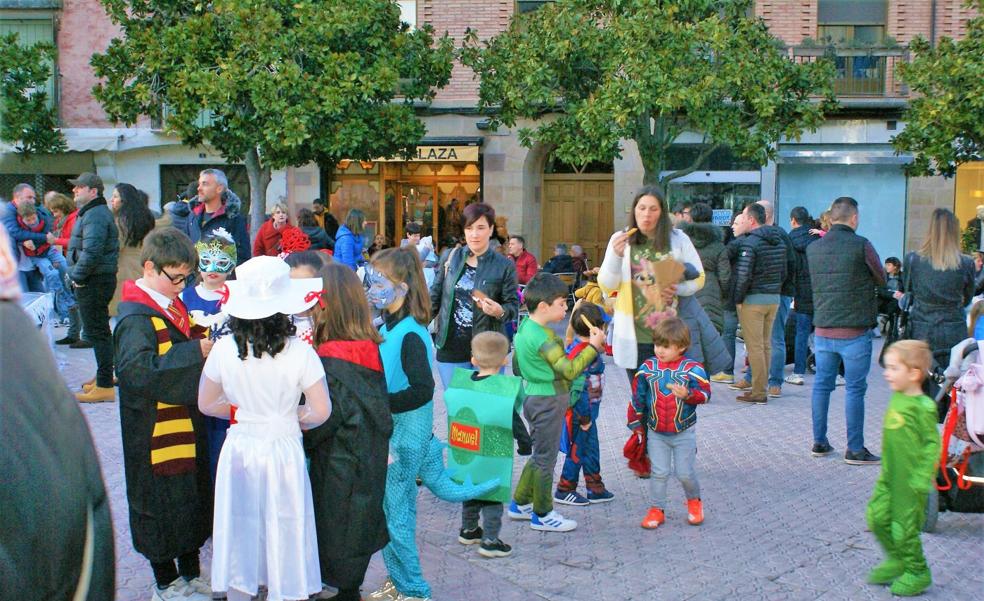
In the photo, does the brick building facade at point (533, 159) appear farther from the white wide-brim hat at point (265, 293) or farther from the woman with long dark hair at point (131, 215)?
the white wide-brim hat at point (265, 293)

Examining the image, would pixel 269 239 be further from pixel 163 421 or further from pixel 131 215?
pixel 163 421

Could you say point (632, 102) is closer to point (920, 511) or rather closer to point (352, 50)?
point (352, 50)

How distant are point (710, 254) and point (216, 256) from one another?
5820mm

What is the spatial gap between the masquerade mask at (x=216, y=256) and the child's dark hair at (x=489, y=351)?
54.3 inches

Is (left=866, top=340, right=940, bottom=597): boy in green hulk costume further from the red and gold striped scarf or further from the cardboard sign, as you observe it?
the cardboard sign

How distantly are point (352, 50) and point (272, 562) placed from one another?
15085 mm

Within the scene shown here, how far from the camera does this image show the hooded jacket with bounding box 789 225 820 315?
1083 centimetres

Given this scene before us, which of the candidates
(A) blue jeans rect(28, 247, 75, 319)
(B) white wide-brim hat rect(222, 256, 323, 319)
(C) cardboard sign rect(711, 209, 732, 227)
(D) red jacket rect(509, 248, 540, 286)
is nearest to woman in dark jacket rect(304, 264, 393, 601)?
(B) white wide-brim hat rect(222, 256, 323, 319)

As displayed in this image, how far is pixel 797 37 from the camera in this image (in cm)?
2144

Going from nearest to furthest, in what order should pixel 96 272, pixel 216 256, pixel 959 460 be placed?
1. pixel 216 256
2. pixel 959 460
3. pixel 96 272

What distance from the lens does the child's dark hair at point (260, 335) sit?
388 cm

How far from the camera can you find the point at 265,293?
155 inches

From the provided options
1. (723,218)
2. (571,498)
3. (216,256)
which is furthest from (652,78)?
(216,256)

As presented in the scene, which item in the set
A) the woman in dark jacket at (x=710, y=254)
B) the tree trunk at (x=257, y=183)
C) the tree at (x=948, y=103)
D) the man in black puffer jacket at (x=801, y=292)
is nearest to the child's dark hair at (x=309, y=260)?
the woman in dark jacket at (x=710, y=254)
